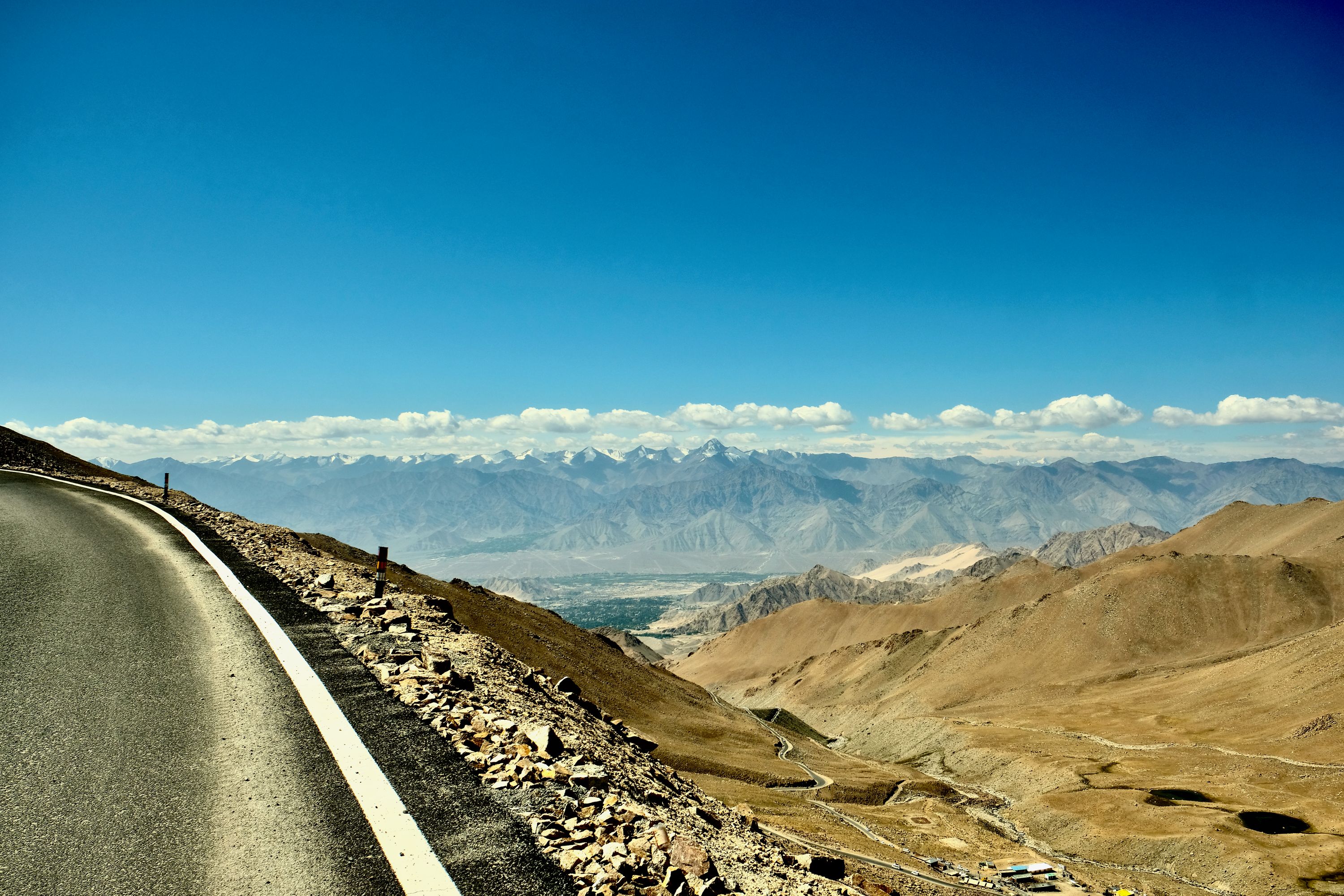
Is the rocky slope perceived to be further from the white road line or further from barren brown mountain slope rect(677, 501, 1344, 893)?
barren brown mountain slope rect(677, 501, 1344, 893)

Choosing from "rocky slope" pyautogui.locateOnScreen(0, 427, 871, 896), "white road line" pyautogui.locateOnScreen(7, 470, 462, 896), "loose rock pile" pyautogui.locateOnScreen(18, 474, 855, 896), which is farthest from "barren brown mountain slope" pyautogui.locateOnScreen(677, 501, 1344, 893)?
"white road line" pyautogui.locateOnScreen(7, 470, 462, 896)

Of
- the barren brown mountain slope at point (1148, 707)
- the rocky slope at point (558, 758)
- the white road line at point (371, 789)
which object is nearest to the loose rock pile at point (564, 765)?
the rocky slope at point (558, 758)

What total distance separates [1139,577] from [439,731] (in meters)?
167

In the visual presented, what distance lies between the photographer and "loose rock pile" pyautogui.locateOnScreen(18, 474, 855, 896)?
6.20m

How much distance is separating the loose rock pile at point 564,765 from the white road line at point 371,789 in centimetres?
94

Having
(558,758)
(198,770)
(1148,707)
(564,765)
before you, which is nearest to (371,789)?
(198,770)

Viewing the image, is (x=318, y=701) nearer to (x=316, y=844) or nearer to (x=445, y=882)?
(x=316, y=844)

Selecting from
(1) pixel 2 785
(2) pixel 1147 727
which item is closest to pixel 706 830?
(1) pixel 2 785

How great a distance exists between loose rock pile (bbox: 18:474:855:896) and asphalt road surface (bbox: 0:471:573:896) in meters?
0.38

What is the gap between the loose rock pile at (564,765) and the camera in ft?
20.3

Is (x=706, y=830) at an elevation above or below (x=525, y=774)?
below

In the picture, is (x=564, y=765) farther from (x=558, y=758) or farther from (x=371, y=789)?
(x=371, y=789)

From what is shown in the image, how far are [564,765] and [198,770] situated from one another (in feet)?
12.0

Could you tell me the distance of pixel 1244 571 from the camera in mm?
136500
